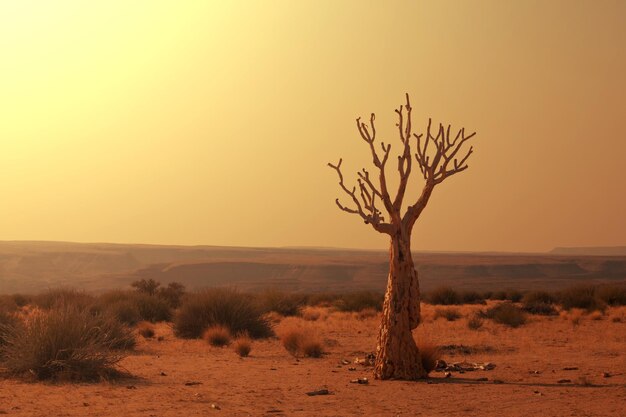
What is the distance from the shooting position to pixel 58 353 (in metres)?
15.2

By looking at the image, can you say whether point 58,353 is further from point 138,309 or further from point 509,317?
point 509,317

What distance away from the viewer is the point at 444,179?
1546cm

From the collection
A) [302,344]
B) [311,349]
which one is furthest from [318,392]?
[302,344]

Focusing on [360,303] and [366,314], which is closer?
[366,314]

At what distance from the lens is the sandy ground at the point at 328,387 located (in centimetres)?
1213

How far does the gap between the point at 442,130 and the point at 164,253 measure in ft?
558

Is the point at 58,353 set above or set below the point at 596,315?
above

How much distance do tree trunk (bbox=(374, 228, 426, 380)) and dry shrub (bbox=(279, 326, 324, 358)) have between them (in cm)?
481

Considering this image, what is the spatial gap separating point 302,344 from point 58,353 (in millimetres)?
6399

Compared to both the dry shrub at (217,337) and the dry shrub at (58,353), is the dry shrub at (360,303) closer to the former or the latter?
the dry shrub at (217,337)

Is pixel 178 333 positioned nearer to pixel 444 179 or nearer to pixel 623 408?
pixel 444 179

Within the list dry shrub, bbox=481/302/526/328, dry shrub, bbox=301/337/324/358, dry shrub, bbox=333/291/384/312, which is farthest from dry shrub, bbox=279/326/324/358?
dry shrub, bbox=333/291/384/312

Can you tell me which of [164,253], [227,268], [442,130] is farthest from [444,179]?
[164,253]

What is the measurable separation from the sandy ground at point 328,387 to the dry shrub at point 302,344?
0.97 ft
